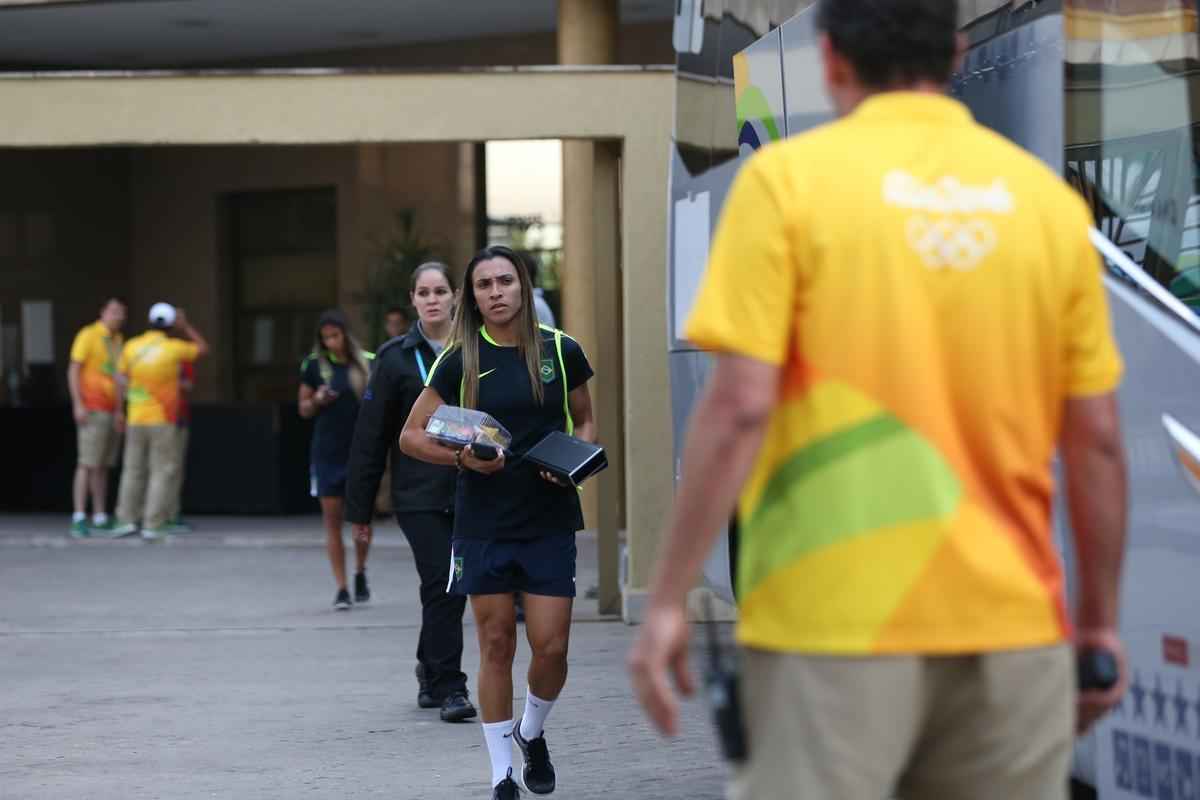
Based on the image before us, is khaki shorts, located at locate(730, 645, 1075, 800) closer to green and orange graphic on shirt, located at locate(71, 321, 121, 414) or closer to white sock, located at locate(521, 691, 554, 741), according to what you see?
white sock, located at locate(521, 691, 554, 741)

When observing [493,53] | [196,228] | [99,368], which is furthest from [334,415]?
[196,228]

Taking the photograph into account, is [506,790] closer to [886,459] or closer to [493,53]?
[886,459]

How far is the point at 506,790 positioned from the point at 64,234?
1903cm

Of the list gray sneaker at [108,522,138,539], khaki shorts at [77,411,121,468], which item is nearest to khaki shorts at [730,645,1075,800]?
gray sneaker at [108,522,138,539]

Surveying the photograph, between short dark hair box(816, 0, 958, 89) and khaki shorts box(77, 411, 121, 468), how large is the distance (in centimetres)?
1456

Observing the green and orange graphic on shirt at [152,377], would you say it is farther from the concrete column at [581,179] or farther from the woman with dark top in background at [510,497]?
the woman with dark top in background at [510,497]

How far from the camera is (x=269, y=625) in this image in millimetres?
11117

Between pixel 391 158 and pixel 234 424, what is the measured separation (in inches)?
187

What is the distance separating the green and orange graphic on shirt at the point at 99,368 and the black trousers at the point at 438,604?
30.5 feet

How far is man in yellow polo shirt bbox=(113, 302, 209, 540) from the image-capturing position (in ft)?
53.0

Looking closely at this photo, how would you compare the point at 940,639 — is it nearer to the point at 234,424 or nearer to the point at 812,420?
the point at 812,420

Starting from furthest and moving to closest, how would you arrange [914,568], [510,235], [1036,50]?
1. [510,235]
2. [1036,50]
3. [914,568]

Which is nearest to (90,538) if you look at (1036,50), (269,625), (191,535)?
(191,535)

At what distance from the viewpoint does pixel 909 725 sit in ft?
8.79
